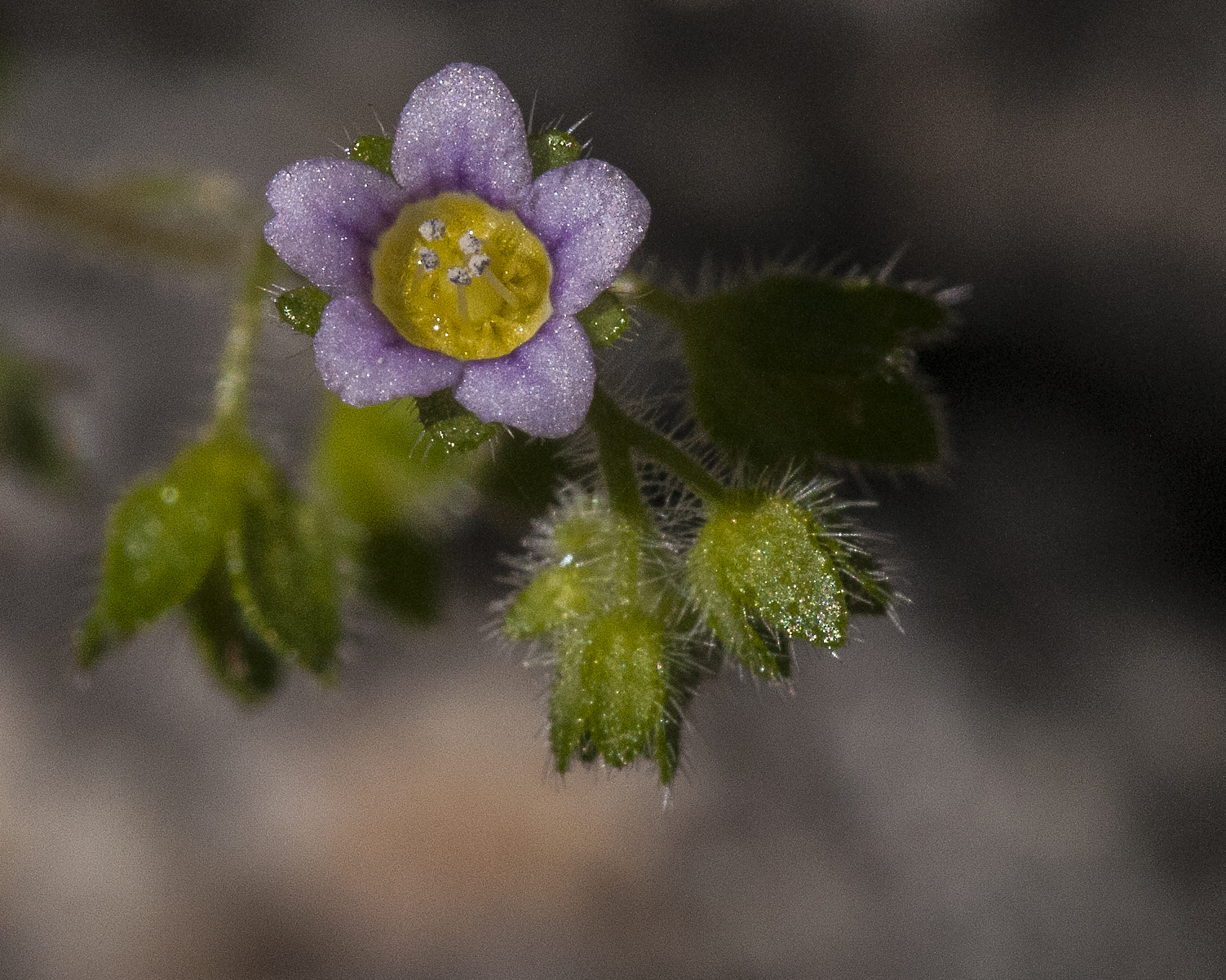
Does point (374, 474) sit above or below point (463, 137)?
below

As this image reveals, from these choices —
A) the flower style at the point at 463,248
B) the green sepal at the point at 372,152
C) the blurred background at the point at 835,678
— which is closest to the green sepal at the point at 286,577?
the flower style at the point at 463,248

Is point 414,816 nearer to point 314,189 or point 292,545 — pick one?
point 292,545

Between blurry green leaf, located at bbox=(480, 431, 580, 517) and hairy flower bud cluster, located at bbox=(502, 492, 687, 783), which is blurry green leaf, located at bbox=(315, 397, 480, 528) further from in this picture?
hairy flower bud cluster, located at bbox=(502, 492, 687, 783)

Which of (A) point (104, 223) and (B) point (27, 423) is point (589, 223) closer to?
(A) point (104, 223)

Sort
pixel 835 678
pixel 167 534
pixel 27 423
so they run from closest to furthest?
pixel 167 534
pixel 27 423
pixel 835 678

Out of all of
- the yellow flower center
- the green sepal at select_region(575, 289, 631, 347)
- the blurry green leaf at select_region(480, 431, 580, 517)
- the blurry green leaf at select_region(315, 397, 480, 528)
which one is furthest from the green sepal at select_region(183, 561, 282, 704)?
the green sepal at select_region(575, 289, 631, 347)

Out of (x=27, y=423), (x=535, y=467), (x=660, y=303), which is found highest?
(x=660, y=303)

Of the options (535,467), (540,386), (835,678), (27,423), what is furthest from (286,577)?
(835,678)

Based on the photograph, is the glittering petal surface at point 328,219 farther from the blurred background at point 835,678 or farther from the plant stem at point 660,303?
the blurred background at point 835,678
